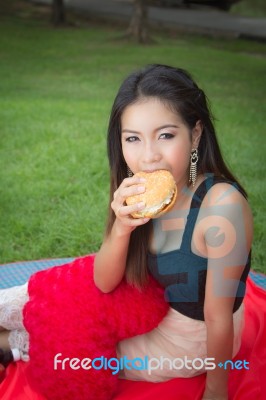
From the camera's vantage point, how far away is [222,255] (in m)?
2.15

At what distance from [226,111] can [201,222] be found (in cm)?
619

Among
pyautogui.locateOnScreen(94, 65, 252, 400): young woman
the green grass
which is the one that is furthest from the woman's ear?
the green grass

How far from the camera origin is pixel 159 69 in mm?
2273

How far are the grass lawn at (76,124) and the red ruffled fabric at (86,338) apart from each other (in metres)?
1.52

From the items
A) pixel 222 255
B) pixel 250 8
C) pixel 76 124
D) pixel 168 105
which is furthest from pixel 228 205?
pixel 250 8

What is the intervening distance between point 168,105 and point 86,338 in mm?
975

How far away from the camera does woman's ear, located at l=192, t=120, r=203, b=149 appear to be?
2258 millimetres

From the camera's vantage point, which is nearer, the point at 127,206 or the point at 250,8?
the point at 127,206

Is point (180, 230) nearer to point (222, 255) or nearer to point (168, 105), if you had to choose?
point (222, 255)

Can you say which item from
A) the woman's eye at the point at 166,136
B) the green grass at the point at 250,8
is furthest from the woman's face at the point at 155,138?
the green grass at the point at 250,8

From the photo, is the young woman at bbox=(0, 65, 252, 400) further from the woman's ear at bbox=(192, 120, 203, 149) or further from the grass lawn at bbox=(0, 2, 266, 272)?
the grass lawn at bbox=(0, 2, 266, 272)

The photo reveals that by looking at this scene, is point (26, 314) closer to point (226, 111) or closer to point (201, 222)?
point (201, 222)

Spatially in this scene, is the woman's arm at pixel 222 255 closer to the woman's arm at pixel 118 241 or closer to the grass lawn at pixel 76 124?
the woman's arm at pixel 118 241

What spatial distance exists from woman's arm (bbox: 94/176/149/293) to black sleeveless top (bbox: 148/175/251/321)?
0.16m
